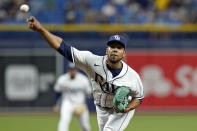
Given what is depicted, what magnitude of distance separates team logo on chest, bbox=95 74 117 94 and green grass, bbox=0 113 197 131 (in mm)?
6727

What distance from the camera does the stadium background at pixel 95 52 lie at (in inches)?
703

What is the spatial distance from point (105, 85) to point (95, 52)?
1029 centimetres

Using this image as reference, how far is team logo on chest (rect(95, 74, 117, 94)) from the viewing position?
7629 millimetres

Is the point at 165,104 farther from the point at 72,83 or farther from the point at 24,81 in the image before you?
the point at 72,83

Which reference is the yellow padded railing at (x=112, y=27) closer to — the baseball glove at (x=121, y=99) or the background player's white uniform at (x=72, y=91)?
the background player's white uniform at (x=72, y=91)

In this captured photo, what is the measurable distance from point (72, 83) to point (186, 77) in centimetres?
664

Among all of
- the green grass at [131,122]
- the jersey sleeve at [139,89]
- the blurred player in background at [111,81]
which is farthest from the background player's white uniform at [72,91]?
the jersey sleeve at [139,89]

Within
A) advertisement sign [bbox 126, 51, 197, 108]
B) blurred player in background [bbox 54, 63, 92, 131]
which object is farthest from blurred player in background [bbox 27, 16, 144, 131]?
advertisement sign [bbox 126, 51, 197, 108]

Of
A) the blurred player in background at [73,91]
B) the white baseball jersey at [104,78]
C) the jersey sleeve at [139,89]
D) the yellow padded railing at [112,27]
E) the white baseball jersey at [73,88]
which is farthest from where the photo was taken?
the yellow padded railing at [112,27]

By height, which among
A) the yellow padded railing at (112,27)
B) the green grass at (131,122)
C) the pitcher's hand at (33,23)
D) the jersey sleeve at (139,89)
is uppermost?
the yellow padded railing at (112,27)

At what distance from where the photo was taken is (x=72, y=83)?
12.6m

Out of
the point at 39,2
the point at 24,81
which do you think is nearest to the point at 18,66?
the point at 24,81

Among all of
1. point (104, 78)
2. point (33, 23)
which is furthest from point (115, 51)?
point (33, 23)

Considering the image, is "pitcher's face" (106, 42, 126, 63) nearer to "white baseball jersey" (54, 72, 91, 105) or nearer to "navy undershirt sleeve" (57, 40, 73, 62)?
"navy undershirt sleeve" (57, 40, 73, 62)
